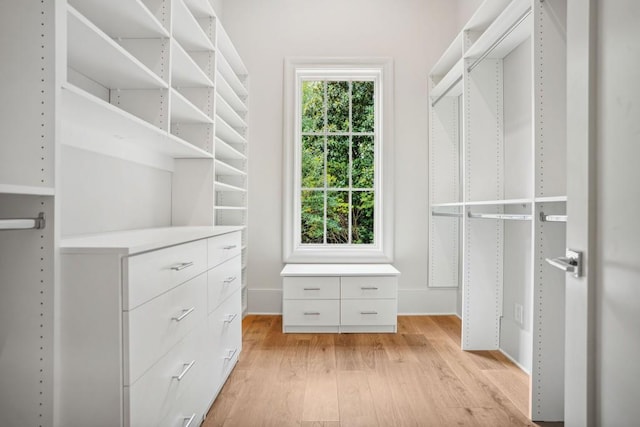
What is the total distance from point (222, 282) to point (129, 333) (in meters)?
0.99

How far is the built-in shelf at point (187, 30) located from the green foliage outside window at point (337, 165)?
1464mm

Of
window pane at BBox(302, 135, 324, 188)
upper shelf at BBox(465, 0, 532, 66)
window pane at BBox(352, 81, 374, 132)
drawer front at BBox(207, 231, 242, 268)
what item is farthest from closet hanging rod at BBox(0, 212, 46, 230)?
window pane at BBox(352, 81, 374, 132)

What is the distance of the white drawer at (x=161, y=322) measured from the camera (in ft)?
3.66

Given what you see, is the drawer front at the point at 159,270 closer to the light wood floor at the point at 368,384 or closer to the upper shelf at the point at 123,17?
the light wood floor at the point at 368,384

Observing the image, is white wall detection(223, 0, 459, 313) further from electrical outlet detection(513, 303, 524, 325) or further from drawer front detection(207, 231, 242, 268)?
drawer front detection(207, 231, 242, 268)

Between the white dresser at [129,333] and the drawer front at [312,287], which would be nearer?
the white dresser at [129,333]

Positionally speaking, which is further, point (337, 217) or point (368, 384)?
point (337, 217)

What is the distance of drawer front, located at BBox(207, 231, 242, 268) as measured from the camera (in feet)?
6.22

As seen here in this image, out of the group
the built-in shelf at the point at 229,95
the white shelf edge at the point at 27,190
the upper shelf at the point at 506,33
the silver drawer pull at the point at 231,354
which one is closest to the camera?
the white shelf edge at the point at 27,190

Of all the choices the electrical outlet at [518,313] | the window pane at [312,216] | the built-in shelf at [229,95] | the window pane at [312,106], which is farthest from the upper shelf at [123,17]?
the electrical outlet at [518,313]

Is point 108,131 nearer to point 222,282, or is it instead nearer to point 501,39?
point 222,282

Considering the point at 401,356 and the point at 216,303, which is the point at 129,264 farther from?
the point at 401,356

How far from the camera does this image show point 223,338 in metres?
2.07

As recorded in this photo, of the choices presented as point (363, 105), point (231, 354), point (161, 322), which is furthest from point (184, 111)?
point (363, 105)
